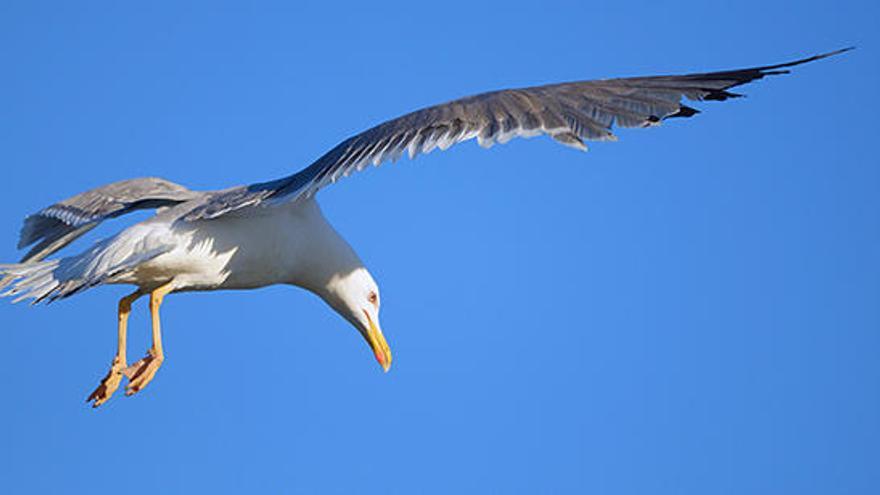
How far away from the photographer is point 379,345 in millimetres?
9562

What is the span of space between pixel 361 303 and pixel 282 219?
0.91m


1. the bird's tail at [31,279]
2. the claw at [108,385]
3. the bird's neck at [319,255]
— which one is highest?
the bird's neck at [319,255]

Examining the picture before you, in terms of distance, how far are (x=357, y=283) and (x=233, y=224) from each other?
1.05m

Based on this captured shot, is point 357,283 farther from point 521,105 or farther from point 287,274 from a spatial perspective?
point 521,105

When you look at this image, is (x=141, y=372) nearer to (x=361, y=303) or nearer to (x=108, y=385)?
(x=108, y=385)

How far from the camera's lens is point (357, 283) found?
9.34 m

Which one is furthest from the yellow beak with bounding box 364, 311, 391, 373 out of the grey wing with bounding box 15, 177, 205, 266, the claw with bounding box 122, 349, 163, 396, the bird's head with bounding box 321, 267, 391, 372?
the claw with bounding box 122, 349, 163, 396

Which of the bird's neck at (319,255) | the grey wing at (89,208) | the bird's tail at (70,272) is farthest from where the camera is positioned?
the grey wing at (89,208)

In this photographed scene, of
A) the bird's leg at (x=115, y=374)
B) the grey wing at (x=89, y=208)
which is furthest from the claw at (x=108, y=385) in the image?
the grey wing at (x=89, y=208)

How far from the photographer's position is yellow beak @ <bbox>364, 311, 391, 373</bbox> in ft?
31.2

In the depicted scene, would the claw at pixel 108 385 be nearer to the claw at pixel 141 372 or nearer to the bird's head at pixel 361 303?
the claw at pixel 141 372

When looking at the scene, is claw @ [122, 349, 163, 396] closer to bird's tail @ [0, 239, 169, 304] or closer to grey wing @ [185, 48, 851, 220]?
bird's tail @ [0, 239, 169, 304]

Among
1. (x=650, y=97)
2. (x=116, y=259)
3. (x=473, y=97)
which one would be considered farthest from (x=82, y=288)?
(x=650, y=97)

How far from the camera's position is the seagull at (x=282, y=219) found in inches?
285
